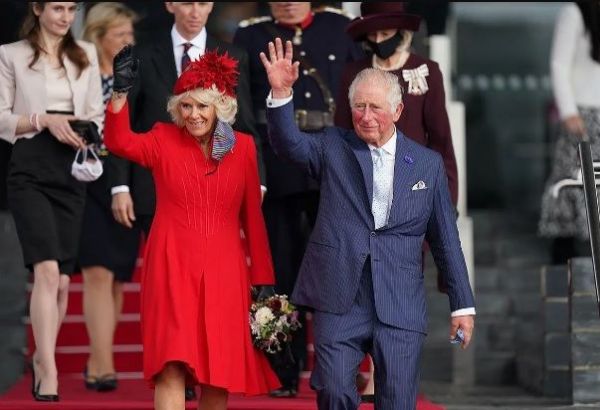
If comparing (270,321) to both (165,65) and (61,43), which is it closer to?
(165,65)

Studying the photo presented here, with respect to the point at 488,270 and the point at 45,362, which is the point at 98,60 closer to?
the point at 45,362

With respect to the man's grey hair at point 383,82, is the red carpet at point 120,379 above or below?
below

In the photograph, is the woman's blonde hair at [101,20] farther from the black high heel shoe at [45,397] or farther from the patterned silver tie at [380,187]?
the patterned silver tie at [380,187]

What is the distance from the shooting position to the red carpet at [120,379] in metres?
10.6

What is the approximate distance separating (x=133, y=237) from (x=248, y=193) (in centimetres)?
217

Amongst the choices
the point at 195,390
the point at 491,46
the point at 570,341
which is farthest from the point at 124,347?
the point at 491,46

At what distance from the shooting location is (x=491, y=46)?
20.4 meters

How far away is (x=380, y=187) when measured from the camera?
31.0 feet

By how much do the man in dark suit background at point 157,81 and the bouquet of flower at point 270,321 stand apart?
1249mm

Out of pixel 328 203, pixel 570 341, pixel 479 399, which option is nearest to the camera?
pixel 328 203

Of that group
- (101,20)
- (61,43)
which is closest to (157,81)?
(61,43)

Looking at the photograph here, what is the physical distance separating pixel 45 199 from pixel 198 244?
1.47m

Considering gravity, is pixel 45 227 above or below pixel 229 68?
below

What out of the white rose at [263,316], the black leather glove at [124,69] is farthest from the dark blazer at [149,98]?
the black leather glove at [124,69]
